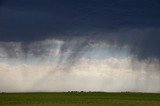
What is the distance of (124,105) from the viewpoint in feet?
181

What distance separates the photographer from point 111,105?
54.9 m

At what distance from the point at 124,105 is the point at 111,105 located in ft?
6.18

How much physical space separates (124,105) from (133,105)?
4.09ft

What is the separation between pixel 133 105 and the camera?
55.2 meters

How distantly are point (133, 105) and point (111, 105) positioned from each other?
10.2 feet
